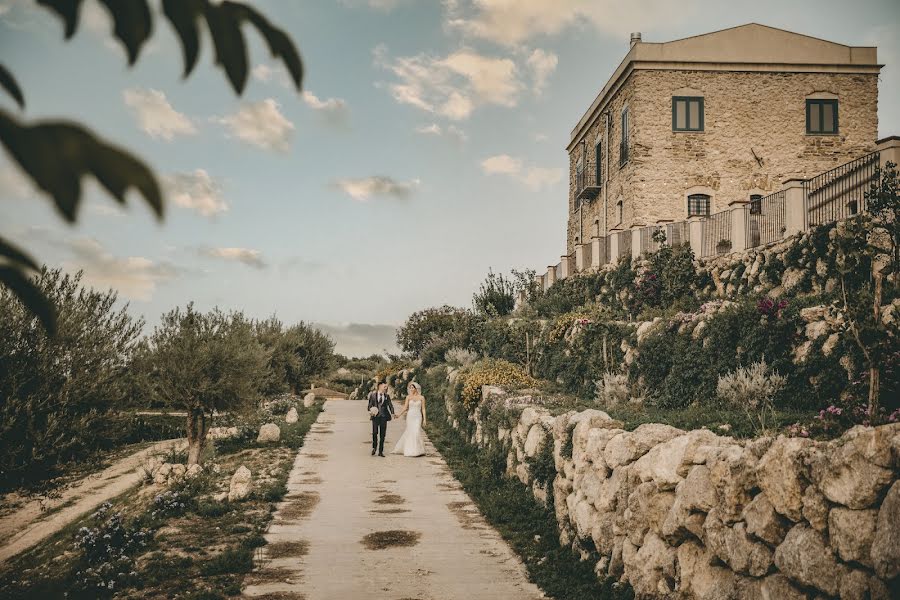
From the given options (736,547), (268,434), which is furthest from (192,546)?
(268,434)

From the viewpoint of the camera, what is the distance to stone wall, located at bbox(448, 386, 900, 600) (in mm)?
3883

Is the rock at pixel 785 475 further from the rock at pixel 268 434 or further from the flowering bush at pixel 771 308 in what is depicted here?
the rock at pixel 268 434

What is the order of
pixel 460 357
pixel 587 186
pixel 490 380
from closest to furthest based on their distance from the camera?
pixel 490 380 → pixel 460 357 → pixel 587 186

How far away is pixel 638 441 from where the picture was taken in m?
7.12

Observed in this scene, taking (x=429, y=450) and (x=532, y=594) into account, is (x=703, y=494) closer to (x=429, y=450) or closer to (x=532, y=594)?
(x=532, y=594)

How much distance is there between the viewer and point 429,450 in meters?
17.1

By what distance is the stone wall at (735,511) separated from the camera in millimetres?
3883

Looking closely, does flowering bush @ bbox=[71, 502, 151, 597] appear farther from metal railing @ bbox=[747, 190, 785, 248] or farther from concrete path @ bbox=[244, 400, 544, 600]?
metal railing @ bbox=[747, 190, 785, 248]

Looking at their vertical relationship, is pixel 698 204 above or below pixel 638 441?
above

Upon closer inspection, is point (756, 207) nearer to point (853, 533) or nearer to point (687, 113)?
point (687, 113)

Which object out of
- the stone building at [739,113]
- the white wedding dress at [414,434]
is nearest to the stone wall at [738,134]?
the stone building at [739,113]

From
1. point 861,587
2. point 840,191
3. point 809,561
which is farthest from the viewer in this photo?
point 840,191

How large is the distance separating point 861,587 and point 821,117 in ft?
98.1

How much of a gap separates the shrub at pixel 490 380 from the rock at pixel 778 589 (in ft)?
35.5
